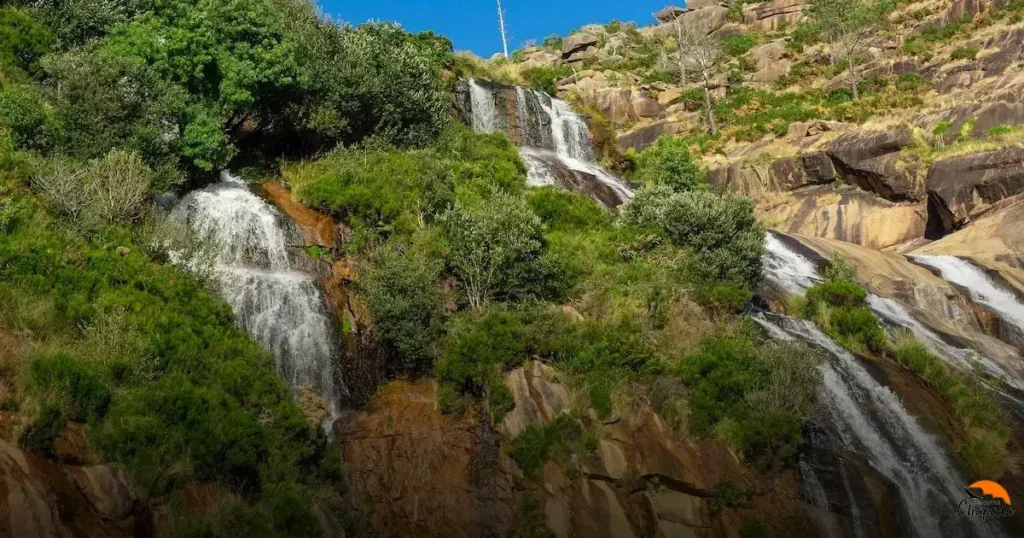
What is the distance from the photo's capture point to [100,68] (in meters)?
21.9

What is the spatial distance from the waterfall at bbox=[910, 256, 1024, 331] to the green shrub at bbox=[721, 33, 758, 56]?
116 feet

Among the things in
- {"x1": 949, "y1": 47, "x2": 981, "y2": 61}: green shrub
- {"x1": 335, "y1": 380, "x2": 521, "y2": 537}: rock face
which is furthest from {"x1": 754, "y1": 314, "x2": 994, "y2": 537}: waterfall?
{"x1": 949, "y1": 47, "x2": 981, "y2": 61}: green shrub

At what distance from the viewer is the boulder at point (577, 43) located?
203ft

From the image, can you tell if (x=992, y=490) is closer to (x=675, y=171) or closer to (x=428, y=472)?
(x=428, y=472)

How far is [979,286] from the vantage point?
27.0 metres

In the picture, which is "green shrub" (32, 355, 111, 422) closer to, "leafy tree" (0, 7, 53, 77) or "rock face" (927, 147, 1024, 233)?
"leafy tree" (0, 7, 53, 77)

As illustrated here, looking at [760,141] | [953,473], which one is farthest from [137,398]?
[760,141]

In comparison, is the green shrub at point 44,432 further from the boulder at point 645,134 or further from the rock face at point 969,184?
the boulder at point 645,134

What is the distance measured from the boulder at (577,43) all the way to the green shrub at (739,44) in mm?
10808

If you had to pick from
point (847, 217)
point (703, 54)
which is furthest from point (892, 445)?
point (703, 54)

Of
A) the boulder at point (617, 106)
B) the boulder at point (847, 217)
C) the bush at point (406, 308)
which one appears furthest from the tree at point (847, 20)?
the bush at point (406, 308)

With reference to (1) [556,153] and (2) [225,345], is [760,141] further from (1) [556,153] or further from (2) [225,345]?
(2) [225,345]

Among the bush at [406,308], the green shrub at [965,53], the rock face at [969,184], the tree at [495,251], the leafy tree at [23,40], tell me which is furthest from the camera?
the green shrub at [965,53]

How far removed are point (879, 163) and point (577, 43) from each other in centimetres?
3200
